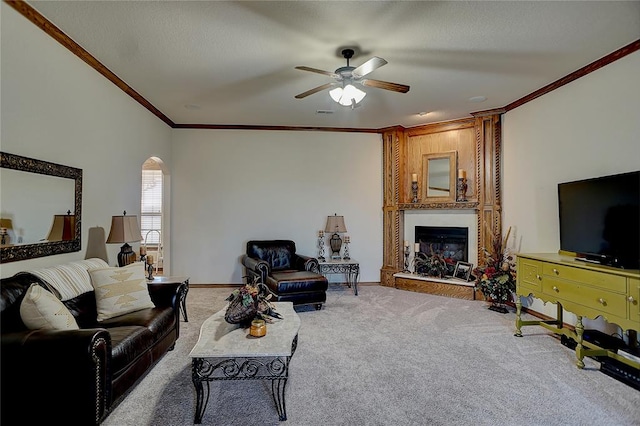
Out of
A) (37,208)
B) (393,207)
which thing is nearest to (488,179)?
(393,207)

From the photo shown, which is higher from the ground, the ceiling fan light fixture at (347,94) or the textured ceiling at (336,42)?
the textured ceiling at (336,42)

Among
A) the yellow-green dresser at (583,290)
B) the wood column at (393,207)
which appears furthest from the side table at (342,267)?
the yellow-green dresser at (583,290)

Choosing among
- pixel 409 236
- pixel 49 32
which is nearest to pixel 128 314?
pixel 49 32

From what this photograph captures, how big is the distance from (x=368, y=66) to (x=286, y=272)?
3.14m

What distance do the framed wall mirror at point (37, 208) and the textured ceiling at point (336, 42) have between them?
123 cm

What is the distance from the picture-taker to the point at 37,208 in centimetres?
268

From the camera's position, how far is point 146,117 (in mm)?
4664

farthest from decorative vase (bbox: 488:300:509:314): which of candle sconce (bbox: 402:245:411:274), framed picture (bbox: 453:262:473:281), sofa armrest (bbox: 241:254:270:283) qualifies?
sofa armrest (bbox: 241:254:270:283)

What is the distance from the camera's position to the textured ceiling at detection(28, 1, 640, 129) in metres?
2.52

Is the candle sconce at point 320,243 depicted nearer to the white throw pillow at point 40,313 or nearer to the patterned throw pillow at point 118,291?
the patterned throw pillow at point 118,291

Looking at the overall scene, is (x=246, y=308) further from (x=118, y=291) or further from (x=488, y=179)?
(x=488, y=179)

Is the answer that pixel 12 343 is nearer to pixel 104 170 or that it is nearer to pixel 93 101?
pixel 104 170

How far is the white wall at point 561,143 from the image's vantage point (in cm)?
307

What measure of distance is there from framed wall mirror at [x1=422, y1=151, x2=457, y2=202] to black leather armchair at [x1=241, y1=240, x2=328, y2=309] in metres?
2.39
